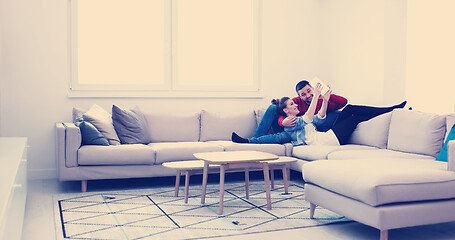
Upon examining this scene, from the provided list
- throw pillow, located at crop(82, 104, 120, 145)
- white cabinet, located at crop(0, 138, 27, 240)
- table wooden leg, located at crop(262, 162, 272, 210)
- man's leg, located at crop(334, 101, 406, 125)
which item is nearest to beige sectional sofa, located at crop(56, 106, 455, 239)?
man's leg, located at crop(334, 101, 406, 125)

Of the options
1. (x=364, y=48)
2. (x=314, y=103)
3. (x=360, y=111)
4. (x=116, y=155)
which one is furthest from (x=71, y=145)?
(x=364, y=48)

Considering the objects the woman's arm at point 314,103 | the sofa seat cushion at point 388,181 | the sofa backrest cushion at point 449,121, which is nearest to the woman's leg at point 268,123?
the woman's arm at point 314,103

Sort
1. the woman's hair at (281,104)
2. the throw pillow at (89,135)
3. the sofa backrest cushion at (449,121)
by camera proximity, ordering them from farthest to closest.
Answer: the woman's hair at (281,104) → the throw pillow at (89,135) → the sofa backrest cushion at (449,121)

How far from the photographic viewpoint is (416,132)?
14.6ft

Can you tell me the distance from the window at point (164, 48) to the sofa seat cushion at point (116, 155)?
4.05 ft

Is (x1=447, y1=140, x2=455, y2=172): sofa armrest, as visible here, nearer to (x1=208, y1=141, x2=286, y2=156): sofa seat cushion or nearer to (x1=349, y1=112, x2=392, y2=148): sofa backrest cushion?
(x1=349, y1=112, x2=392, y2=148): sofa backrest cushion

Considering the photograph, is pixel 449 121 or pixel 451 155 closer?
pixel 451 155

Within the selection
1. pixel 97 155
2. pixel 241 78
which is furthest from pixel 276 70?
pixel 97 155

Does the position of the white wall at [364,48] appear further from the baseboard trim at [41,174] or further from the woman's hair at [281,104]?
the baseboard trim at [41,174]

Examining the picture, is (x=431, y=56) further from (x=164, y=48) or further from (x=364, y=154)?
(x=164, y=48)

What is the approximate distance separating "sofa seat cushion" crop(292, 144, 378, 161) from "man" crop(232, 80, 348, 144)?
28 cm

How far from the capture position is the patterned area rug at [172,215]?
10.5 ft

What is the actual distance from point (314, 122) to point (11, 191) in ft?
12.5

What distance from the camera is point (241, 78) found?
6.42 metres
